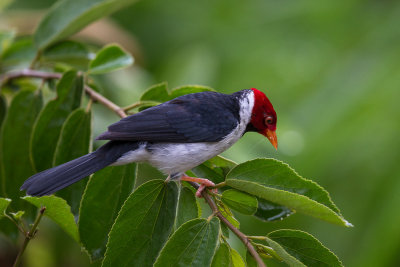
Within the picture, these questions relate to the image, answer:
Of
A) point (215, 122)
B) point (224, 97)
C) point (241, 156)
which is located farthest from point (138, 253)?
point (241, 156)

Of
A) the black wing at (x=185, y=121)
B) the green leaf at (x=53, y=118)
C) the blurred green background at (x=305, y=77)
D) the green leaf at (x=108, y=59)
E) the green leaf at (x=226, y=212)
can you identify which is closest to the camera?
the green leaf at (x=226, y=212)

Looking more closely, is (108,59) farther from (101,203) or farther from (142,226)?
(142,226)

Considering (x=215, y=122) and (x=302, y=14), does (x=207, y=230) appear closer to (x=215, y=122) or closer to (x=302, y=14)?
(x=215, y=122)

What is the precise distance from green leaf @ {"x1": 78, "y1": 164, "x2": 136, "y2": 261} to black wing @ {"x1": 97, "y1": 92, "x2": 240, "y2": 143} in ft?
0.63

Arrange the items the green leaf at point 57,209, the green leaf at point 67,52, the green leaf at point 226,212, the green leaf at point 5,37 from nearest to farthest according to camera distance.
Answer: the green leaf at point 57,209 < the green leaf at point 226,212 < the green leaf at point 67,52 < the green leaf at point 5,37

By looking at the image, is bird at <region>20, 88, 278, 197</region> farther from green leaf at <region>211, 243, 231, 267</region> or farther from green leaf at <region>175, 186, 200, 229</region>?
green leaf at <region>211, 243, 231, 267</region>

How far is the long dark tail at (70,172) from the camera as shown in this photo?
2084 millimetres

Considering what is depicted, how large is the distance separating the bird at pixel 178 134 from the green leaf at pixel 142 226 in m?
0.16

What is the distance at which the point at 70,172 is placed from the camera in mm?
2170

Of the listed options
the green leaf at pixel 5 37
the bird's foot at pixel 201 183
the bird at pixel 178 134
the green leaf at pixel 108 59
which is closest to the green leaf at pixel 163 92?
the bird at pixel 178 134

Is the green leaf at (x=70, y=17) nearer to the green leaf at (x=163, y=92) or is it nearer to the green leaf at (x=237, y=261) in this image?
the green leaf at (x=163, y=92)

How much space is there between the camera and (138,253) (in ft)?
6.48

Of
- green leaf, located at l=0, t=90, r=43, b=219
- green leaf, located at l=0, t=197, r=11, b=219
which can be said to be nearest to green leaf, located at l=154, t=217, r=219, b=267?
green leaf, located at l=0, t=197, r=11, b=219

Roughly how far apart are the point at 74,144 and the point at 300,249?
1.21 meters
